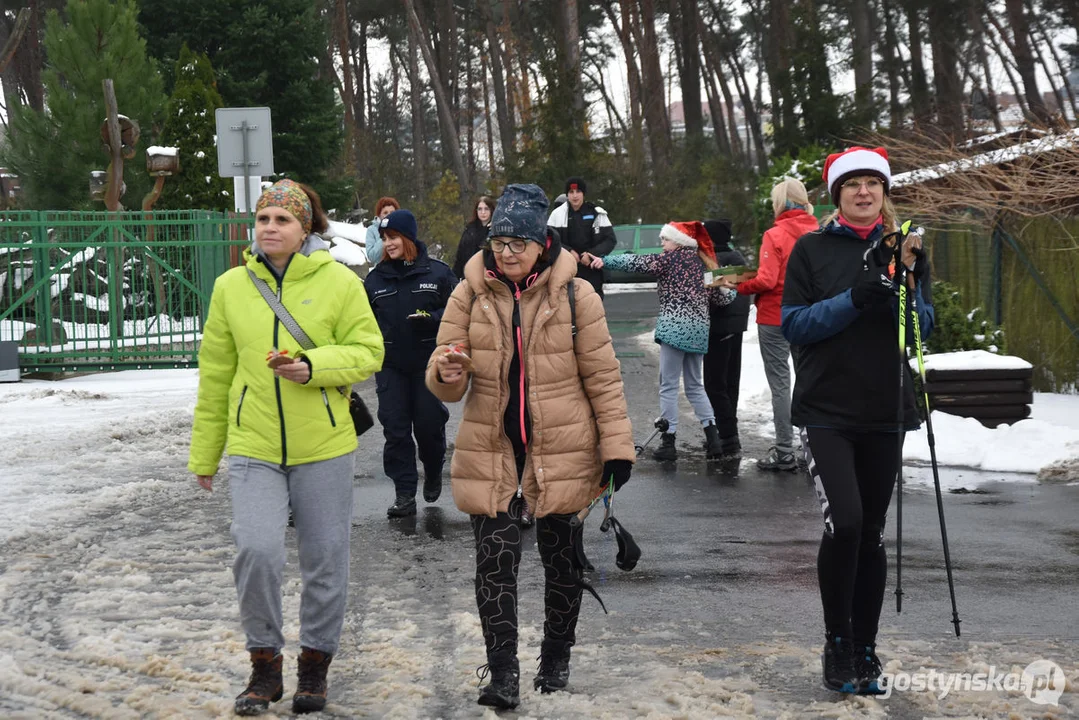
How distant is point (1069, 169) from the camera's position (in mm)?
13336

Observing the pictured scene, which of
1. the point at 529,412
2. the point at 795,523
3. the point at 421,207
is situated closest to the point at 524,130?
the point at 421,207

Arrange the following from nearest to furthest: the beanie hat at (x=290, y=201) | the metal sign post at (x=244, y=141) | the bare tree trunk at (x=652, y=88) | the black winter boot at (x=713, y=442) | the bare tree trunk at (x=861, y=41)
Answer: the beanie hat at (x=290, y=201), the black winter boot at (x=713, y=442), the metal sign post at (x=244, y=141), the bare tree trunk at (x=861, y=41), the bare tree trunk at (x=652, y=88)

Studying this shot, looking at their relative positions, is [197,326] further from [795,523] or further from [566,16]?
[566,16]

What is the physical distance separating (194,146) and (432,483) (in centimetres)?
1690

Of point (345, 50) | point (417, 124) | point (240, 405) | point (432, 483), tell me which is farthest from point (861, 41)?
point (240, 405)

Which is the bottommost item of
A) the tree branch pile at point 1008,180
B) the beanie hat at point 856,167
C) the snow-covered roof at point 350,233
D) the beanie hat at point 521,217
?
the beanie hat at point 521,217

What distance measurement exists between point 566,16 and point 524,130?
14.0 ft

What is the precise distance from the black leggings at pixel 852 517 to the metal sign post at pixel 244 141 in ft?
40.9

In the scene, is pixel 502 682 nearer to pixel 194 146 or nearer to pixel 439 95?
pixel 194 146

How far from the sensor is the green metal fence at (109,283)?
666 inches

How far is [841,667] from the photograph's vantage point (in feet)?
16.7

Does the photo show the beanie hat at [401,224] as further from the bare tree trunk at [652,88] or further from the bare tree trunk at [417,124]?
the bare tree trunk at [417,124]

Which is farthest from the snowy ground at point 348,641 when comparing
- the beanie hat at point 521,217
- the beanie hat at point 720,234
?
the beanie hat at point 720,234

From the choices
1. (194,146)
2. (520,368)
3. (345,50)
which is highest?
(345,50)
